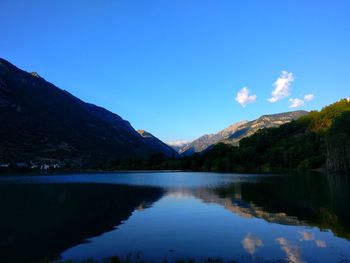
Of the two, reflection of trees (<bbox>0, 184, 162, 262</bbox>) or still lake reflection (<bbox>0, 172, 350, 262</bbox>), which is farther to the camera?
reflection of trees (<bbox>0, 184, 162, 262</bbox>)

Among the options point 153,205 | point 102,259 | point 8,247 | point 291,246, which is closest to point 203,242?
point 291,246

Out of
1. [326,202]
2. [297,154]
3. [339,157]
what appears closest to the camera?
[326,202]

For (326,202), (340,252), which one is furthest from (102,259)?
(326,202)

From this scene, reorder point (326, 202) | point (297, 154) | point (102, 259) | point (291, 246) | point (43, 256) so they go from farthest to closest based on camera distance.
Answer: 1. point (297, 154)
2. point (326, 202)
3. point (291, 246)
4. point (43, 256)
5. point (102, 259)

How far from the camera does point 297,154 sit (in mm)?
195375

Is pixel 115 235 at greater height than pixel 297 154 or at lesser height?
lesser

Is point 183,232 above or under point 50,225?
under

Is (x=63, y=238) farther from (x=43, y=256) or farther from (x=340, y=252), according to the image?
(x=340, y=252)

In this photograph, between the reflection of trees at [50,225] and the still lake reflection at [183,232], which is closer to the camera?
the still lake reflection at [183,232]

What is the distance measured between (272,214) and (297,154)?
17081 centimetres

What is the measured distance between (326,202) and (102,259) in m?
30.9

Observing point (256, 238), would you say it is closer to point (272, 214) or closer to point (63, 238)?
point (272, 214)

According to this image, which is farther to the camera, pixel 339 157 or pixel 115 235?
pixel 339 157

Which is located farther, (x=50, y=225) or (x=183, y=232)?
(x=50, y=225)
